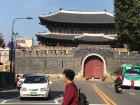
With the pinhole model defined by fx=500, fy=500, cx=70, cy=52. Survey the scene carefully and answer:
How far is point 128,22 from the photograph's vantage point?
46.4 meters

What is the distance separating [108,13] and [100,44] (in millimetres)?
8881

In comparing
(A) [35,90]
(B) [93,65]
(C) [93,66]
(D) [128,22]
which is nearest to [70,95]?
(A) [35,90]

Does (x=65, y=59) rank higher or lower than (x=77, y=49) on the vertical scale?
lower

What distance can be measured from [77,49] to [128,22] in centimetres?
4136

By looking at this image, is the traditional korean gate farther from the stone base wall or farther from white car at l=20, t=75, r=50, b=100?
white car at l=20, t=75, r=50, b=100

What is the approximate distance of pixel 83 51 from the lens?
288 feet

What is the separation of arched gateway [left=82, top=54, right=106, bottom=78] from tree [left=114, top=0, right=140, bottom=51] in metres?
38.7

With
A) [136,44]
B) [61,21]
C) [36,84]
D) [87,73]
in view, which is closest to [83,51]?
[87,73]

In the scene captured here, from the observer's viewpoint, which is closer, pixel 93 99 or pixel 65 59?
pixel 93 99

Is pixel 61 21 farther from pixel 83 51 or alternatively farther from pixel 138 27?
pixel 138 27

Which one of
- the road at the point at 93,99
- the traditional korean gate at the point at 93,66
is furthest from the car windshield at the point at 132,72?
the traditional korean gate at the point at 93,66

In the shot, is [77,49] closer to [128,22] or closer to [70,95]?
[128,22]

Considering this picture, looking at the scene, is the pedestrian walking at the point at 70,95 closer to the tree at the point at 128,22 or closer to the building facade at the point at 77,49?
the tree at the point at 128,22

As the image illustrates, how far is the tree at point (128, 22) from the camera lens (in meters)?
45.2
